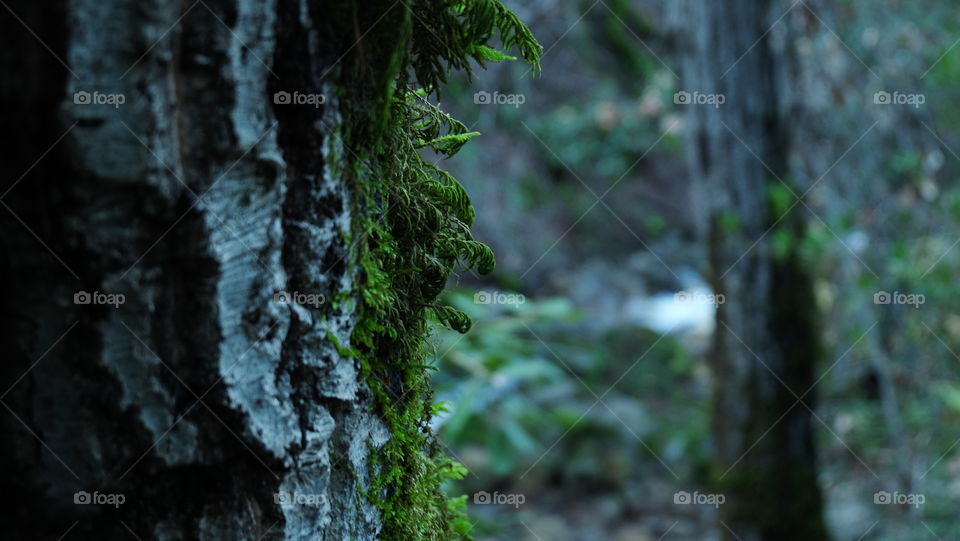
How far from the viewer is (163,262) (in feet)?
2.19

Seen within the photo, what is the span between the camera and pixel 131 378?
668mm

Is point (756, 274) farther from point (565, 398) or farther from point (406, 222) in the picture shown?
point (565, 398)

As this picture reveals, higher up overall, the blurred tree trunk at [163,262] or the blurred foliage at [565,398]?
the blurred foliage at [565,398]

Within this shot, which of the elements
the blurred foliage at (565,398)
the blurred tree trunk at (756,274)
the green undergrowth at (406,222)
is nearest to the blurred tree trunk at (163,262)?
the green undergrowth at (406,222)

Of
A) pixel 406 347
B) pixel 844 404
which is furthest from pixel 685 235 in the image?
pixel 406 347

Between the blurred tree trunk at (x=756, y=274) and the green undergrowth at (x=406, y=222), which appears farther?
the blurred tree trunk at (x=756, y=274)

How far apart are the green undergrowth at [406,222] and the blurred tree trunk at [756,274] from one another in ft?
9.58

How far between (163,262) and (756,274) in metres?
3.44

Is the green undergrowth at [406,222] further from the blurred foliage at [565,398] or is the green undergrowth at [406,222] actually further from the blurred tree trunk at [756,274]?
the blurred tree trunk at [756,274]

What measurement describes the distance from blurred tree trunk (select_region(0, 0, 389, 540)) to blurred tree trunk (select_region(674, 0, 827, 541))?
324 cm

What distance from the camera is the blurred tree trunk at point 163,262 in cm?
63

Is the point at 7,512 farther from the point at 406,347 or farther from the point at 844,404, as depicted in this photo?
the point at 844,404

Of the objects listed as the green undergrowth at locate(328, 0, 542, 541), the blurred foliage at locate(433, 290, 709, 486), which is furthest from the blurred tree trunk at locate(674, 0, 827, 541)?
the green undergrowth at locate(328, 0, 542, 541)

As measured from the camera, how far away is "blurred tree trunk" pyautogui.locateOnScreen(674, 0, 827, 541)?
3631mm
